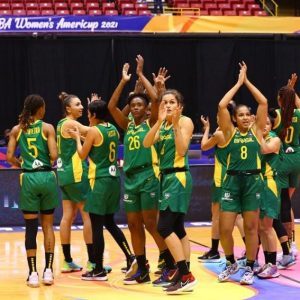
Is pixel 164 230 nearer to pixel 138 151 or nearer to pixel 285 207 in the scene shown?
pixel 138 151

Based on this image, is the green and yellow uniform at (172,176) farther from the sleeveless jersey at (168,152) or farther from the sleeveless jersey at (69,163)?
the sleeveless jersey at (69,163)

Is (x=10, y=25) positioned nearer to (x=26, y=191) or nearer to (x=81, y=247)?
(x=81, y=247)

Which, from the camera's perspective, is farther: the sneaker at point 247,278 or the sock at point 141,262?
the sock at point 141,262

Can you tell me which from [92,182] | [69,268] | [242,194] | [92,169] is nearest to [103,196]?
[92,182]

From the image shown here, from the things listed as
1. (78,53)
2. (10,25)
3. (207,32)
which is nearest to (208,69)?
(207,32)

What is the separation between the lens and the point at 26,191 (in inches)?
306

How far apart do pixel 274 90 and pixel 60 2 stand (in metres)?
6.66

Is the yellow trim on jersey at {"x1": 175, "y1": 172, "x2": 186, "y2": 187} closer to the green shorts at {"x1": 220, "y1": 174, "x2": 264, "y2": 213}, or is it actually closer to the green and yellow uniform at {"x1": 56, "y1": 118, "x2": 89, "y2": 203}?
the green shorts at {"x1": 220, "y1": 174, "x2": 264, "y2": 213}

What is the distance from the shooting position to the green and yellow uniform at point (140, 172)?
7.72 m

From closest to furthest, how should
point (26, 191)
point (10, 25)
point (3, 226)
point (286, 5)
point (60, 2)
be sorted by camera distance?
point (26, 191) → point (3, 226) → point (10, 25) → point (60, 2) → point (286, 5)

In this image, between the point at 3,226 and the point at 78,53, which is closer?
the point at 3,226

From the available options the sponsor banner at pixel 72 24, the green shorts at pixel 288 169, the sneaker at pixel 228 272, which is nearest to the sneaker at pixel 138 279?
the sneaker at pixel 228 272

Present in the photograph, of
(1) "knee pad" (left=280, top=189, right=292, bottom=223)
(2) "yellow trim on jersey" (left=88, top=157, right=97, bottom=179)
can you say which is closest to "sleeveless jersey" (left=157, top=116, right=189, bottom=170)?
(2) "yellow trim on jersey" (left=88, top=157, right=97, bottom=179)

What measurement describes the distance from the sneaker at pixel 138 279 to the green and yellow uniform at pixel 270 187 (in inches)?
52.6
